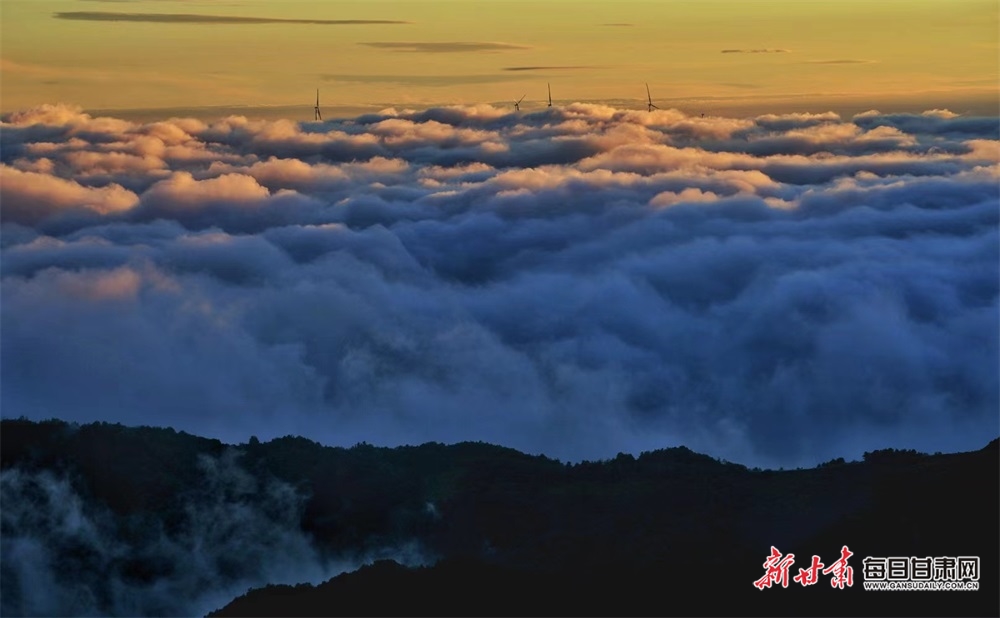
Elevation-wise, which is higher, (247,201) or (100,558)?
(247,201)

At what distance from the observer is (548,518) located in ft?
215

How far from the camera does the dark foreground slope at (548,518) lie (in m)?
56.0

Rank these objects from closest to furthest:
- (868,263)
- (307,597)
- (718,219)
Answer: (307,597) < (868,263) < (718,219)

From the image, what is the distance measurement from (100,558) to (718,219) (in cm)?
10719

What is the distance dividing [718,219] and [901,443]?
6478 centimetres

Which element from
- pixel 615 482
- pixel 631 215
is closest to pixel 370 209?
pixel 631 215

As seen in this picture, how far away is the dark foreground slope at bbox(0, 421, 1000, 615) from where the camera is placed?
184 feet

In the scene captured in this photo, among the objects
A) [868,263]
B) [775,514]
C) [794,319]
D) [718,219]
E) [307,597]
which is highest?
[718,219]

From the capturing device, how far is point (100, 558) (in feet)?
209

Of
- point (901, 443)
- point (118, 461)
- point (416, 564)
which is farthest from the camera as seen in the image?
point (901, 443)

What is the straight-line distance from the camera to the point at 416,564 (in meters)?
62.2

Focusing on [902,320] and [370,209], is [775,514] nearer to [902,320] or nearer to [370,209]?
[902,320]

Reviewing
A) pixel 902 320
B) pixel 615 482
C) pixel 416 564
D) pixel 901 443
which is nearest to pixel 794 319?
pixel 902 320

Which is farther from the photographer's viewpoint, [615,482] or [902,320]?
[902,320]
